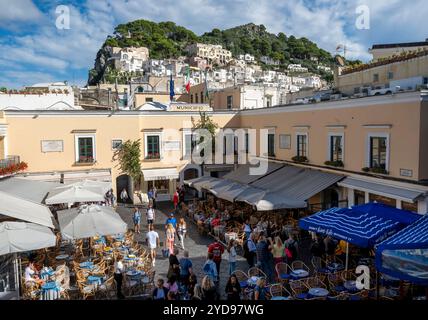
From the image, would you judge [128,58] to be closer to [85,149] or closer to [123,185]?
[123,185]

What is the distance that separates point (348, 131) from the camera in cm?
1784

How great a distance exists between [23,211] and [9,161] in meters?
10.6

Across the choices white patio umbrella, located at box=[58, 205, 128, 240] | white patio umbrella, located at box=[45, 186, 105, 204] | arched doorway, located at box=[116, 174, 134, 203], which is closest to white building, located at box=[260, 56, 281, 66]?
arched doorway, located at box=[116, 174, 134, 203]

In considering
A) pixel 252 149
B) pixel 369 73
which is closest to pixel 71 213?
pixel 252 149

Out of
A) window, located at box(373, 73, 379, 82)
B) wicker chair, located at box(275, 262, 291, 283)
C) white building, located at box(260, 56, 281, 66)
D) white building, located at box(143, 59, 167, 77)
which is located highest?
white building, located at box(260, 56, 281, 66)

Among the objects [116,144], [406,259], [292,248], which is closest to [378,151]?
[292,248]

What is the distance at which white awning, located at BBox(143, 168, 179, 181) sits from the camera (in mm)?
25203

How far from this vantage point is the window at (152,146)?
25734mm

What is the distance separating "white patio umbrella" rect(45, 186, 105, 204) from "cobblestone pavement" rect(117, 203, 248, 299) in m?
2.76

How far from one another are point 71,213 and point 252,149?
15417 mm

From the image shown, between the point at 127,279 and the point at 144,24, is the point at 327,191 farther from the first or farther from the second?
the point at 144,24

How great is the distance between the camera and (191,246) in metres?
16.2

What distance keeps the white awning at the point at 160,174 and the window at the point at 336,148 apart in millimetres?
11157

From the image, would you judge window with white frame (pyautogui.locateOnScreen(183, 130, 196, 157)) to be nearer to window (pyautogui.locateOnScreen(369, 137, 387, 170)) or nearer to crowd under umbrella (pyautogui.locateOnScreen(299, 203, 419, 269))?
window (pyautogui.locateOnScreen(369, 137, 387, 170))
